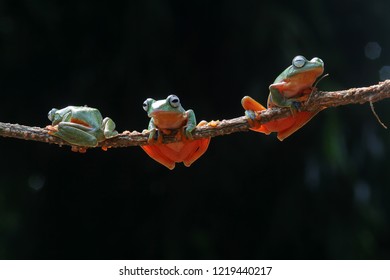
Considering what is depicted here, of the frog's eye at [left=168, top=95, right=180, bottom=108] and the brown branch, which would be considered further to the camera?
the frog's eye at [left=168, top=95, right=180, bottom=108]

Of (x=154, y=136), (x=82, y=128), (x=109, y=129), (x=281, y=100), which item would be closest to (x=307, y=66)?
(x=281, y=100)

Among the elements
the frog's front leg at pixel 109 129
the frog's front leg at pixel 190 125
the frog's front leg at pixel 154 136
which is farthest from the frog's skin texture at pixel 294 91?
the frog's front leg at pixel 109 129

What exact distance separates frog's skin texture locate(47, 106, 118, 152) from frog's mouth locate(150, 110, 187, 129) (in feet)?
0.58

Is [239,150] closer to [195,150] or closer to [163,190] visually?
[163,190]

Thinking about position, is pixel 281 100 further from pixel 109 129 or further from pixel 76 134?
pixel 76 134

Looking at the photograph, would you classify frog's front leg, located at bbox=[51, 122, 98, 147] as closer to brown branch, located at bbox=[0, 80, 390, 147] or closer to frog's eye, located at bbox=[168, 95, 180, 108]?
brown branch, located at bbox=[0, 80, 390, 147]

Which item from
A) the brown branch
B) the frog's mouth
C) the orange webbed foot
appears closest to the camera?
the brown branch

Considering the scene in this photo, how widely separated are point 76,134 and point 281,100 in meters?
0.79

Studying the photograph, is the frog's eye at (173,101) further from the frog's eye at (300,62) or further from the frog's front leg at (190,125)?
the frog's eye at (300,62)

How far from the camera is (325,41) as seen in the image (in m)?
7.55

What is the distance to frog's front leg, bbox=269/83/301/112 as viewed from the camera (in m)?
2.59

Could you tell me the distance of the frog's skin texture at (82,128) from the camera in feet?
9.00

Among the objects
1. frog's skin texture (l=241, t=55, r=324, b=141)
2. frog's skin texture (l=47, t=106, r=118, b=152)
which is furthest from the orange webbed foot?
frog's skin texture (l=47, t=106, r=118, b=152)

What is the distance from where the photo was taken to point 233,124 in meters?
2.56
